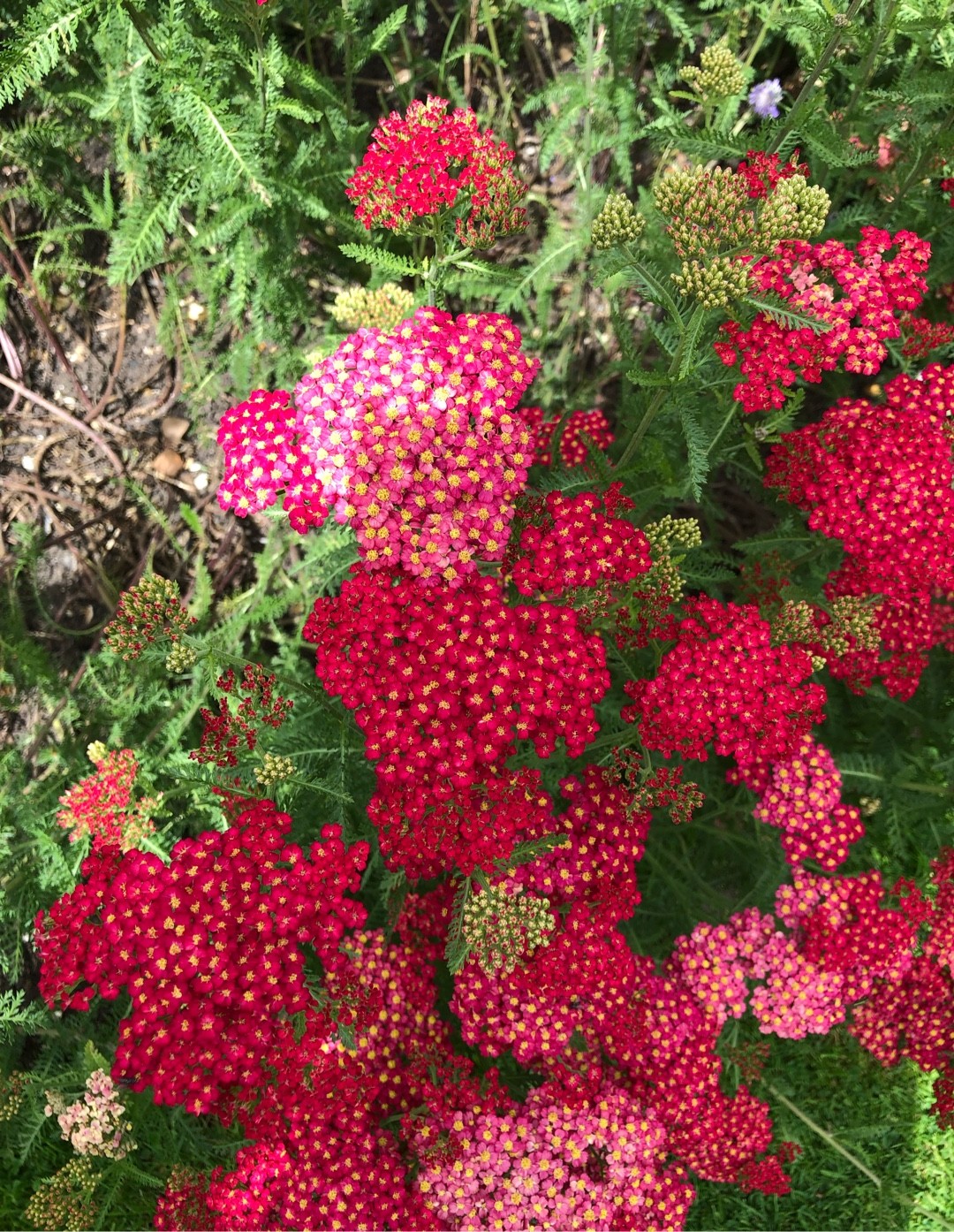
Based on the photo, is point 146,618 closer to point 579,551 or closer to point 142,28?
point 579,551

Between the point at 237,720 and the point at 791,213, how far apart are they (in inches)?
94.6

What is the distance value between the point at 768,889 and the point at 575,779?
1.20m

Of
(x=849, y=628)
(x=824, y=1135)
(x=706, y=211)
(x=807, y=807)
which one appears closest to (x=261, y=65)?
(x=706, y=211)

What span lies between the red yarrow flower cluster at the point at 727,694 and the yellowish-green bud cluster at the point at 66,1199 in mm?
2780

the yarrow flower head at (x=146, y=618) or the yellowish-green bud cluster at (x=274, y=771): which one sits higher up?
the yarrow flower head at (x=146, y=618)

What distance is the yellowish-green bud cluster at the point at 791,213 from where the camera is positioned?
2.69 metres

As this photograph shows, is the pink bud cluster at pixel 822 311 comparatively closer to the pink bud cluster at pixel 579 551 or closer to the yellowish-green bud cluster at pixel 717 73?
the pink bud cluster at pixel 579 551

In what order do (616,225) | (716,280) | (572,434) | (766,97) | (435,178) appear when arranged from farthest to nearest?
(766,97) → (572,434) → (435,178) → (616,225) → (716,280)

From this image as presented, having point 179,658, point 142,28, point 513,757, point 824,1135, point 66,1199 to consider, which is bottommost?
point 824,1135

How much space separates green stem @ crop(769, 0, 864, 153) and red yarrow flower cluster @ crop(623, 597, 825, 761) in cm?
168

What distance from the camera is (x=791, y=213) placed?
275cm

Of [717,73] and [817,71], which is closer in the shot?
[817,71]

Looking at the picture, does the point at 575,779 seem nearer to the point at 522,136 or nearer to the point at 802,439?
the point at 802,439

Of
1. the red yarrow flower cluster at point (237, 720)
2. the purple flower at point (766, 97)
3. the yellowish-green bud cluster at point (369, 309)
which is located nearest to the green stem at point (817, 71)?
the purple flower at point (766, 97)
